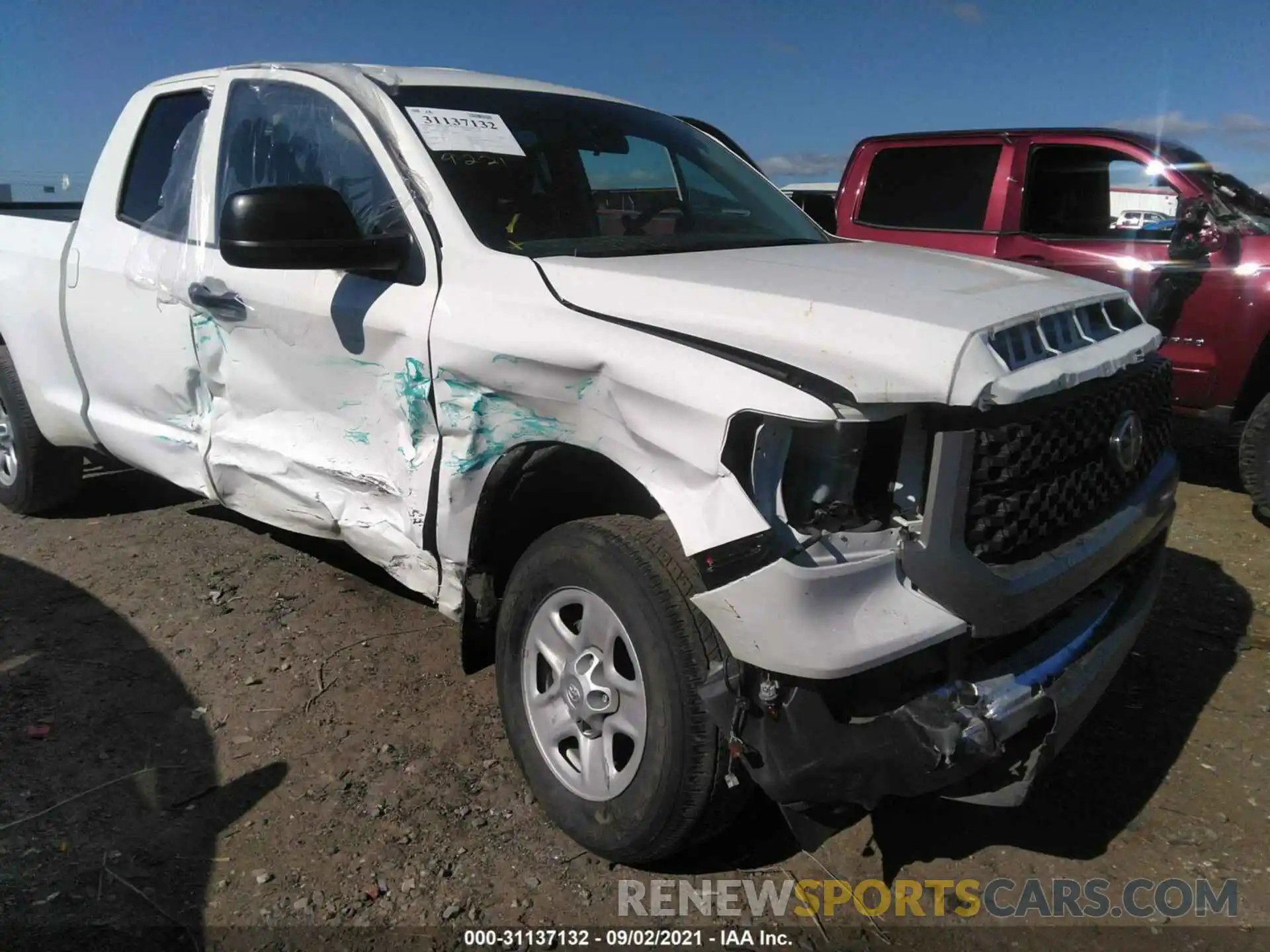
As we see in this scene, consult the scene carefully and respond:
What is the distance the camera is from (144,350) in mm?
3646

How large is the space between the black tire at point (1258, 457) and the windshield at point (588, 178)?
2.94 metres

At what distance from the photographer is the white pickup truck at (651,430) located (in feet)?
6.32

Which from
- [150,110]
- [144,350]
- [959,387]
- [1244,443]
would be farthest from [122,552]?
[1244,443]

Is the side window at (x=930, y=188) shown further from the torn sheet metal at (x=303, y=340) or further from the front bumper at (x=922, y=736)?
the front bumper at (x=922, y=736)

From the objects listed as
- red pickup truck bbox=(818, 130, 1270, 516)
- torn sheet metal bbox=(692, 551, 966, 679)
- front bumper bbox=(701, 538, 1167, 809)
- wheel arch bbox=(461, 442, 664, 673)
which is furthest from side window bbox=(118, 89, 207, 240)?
red pickup truck bbox=(818, 130, 1270, 516)

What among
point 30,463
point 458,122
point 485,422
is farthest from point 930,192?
point 30,463

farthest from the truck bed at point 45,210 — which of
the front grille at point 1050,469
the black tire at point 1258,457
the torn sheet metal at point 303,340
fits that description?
the black tire at point 1258,457

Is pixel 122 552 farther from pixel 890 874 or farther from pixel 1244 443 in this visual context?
pixel 1244 443

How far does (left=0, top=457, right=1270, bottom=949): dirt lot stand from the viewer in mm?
2322

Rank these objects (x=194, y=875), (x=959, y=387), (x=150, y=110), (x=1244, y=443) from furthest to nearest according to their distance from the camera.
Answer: (x=1244, y=443) < (x=150, y=110) < (x=194, y=875) < (x=959, y=387)

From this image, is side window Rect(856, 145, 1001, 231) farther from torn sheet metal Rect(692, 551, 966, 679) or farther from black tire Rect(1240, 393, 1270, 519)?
torn sheet metal Rect(692, 551, 966, 679)

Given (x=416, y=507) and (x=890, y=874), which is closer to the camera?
(x=890, y=874)

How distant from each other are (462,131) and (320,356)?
0.79 m

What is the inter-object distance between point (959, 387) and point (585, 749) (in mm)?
1267
